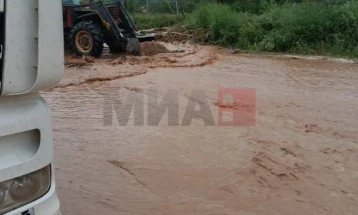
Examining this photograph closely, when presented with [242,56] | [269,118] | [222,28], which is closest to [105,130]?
[269,118]

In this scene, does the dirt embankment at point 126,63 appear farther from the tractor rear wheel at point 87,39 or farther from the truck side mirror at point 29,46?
the truck side mirror at point 29,46

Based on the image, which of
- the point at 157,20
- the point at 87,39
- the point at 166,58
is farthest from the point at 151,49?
the point at 157,20

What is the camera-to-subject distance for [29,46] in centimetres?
179

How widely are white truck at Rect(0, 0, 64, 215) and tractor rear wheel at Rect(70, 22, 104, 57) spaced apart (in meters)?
11.7

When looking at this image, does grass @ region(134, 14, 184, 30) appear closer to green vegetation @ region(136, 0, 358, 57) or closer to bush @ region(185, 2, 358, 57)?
green vegetation @ region(136, 0, 358, 57)

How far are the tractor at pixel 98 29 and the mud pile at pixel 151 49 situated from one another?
1.71ft

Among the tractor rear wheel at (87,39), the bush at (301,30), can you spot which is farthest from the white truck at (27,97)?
the bush at (301,30)

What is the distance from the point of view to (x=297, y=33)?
53.0ft

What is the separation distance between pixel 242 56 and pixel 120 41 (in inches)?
151

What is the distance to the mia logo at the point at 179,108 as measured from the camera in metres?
6.98

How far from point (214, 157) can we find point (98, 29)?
9.06 meters

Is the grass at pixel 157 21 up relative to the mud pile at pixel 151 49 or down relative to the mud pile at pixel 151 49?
up

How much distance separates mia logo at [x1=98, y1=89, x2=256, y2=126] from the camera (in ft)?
22.9

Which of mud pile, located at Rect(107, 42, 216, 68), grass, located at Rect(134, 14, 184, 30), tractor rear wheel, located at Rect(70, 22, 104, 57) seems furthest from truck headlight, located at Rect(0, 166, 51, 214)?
grass, located at Rect(134, 14, 184, 30)
